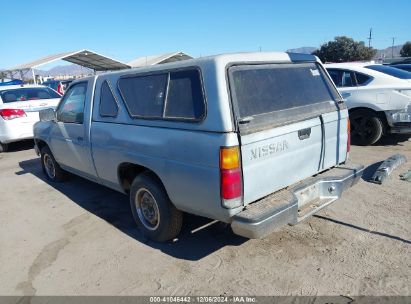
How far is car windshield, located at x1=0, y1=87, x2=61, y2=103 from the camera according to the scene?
9.22m

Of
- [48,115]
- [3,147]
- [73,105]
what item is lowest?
[3,147]

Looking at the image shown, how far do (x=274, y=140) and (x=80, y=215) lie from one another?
9.73ft

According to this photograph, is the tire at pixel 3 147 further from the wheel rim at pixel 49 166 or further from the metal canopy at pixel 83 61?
the metal canopy at pixel 83 61

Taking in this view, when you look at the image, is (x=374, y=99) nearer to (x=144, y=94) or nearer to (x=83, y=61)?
(x=144, y=94)

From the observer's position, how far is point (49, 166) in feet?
21.0

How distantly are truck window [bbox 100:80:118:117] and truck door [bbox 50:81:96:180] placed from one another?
308mm

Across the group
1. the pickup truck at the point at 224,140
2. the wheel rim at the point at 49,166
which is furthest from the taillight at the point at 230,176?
the wheel rim at the point at 49,166

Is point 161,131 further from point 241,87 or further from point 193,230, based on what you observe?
point 193,230

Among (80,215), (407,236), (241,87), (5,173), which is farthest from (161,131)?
(5,173)

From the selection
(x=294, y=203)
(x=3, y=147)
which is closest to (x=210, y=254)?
(x=294, y=203)

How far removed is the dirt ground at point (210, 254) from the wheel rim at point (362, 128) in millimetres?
2513

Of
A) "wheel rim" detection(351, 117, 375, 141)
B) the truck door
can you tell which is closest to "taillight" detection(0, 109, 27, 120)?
the truck door

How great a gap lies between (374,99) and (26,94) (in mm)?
8340

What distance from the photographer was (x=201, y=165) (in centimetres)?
303
